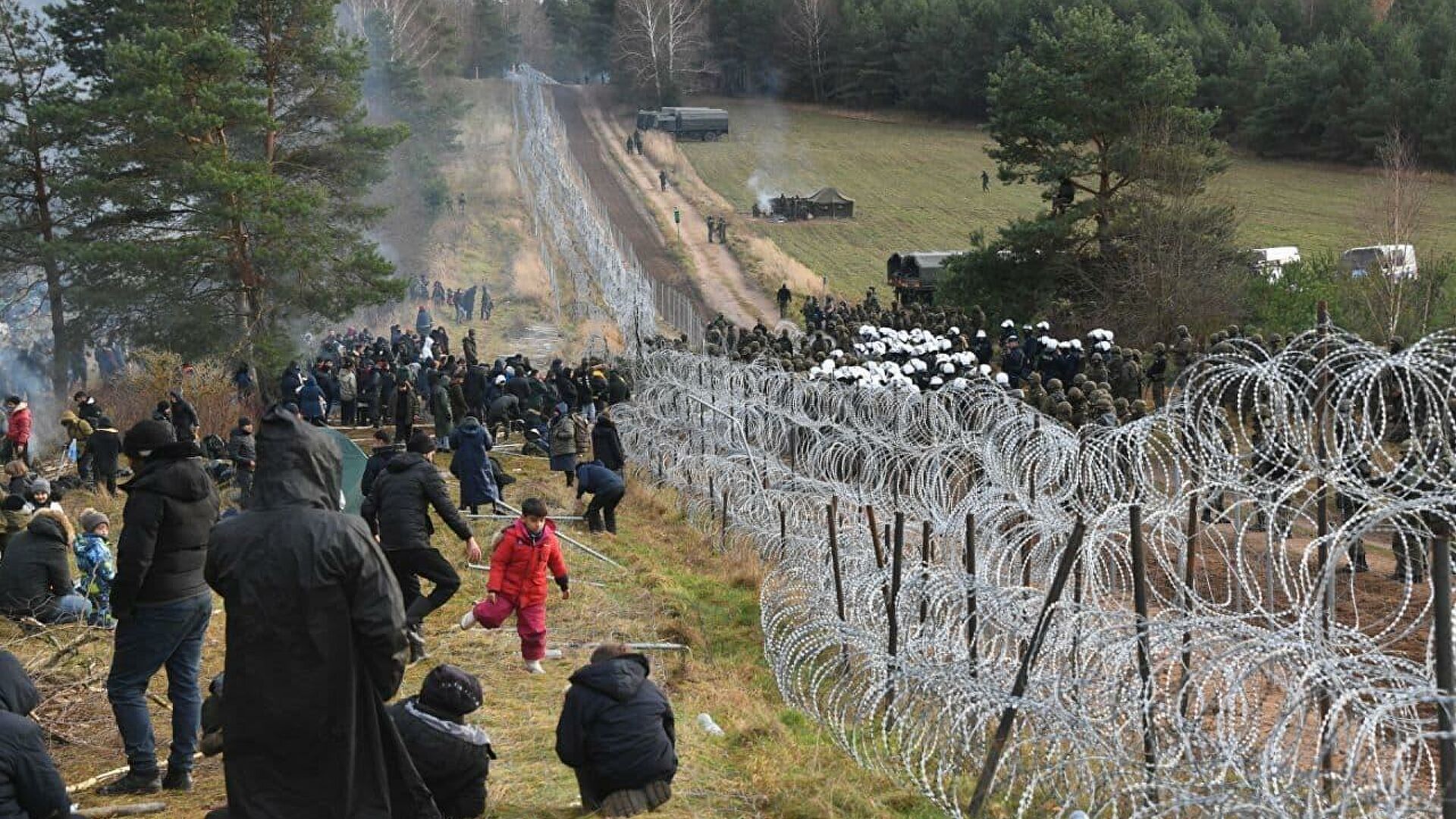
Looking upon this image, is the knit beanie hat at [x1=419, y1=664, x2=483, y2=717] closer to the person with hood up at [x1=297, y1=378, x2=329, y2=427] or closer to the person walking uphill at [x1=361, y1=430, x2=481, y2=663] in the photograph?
the person walking uphill at [x1=361, y1=430, x2=481, y2=663]

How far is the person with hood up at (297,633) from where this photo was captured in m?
4.86

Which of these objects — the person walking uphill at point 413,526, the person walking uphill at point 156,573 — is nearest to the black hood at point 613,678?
the person walking uphill at point 156,573

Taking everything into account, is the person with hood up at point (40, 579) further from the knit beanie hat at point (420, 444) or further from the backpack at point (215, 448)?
the backpack at point (215, 448)

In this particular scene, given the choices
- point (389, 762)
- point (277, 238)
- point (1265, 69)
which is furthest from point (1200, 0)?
point (389, 762)

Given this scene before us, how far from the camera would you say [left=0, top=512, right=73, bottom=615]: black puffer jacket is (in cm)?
991

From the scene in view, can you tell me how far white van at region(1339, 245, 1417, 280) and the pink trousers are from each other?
76.3ft

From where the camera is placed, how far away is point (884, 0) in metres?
79.1

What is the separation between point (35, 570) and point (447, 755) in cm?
499

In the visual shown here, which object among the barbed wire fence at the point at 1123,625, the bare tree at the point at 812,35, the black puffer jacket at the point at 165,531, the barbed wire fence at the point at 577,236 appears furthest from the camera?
the bare tree at the point at 812,35

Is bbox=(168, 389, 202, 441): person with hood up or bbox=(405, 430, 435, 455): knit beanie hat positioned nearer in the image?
bbox=(405, 430, 435, 455): knit beanie hat

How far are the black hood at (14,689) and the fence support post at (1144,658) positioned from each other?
4540mm

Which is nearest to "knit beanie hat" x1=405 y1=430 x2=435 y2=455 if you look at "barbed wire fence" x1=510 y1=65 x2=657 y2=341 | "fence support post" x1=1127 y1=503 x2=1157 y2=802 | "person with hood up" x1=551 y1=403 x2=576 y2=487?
"fence support post" x1=1127 y1=503 x2=1157 y2=802

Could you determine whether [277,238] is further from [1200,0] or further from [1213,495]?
[1200,0]

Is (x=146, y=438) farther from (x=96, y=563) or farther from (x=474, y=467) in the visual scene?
(x=474, y=467)
